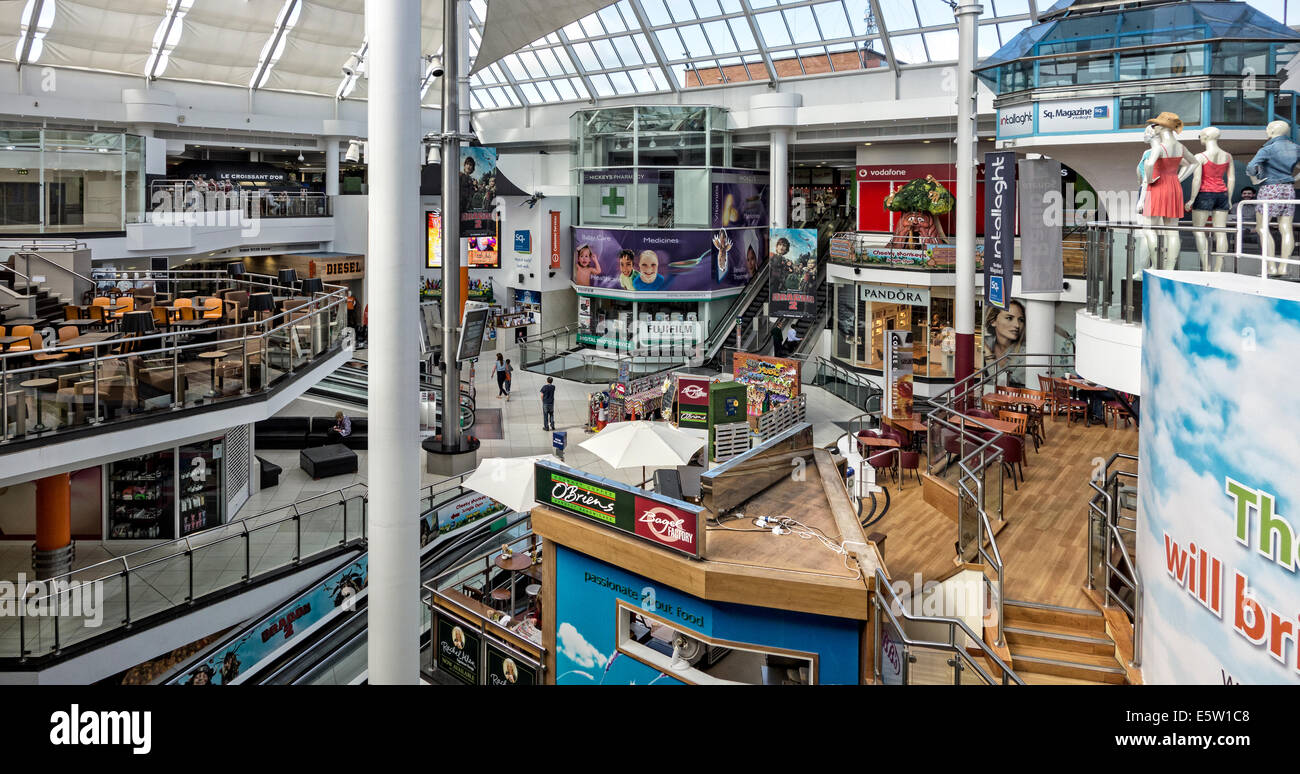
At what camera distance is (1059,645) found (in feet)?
26.6

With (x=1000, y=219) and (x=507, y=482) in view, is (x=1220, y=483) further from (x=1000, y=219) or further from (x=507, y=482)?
(x=1000, y=219)

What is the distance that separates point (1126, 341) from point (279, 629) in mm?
9578

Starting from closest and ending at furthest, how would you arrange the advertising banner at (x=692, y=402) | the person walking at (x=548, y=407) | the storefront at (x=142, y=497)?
the storefront at (x=142, y=497) → the advertising banner at (x=692, y=402) → the person walking at (x=548, y=407)

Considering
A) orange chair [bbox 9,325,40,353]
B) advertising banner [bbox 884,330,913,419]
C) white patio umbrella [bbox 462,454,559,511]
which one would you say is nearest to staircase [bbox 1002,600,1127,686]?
white patio umbrella [bbox 462,454,559,511]

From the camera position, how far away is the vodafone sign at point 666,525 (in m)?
7.59

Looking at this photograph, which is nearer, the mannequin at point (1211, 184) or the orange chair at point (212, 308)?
the mannequin at point (1211, 184)

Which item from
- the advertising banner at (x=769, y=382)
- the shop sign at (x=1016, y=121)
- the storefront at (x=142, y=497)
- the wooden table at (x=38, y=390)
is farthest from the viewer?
the advertising banner at (x=769, y=382)

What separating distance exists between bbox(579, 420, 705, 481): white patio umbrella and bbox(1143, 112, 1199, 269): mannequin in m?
5.75

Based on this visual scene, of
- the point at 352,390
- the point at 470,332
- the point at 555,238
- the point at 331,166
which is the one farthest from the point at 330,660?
the point at 331,166

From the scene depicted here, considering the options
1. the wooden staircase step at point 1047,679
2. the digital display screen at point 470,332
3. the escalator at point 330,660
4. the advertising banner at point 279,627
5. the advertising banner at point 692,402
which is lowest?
the escalator at point 330,660

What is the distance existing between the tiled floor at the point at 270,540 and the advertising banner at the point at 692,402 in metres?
1.35

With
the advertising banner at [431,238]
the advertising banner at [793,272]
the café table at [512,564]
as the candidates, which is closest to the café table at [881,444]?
the café table at [512,564]

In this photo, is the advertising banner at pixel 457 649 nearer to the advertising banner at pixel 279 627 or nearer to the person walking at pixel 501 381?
the advertising banner at pixel 279 627

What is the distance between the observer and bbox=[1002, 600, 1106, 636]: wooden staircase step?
26.9 ft
